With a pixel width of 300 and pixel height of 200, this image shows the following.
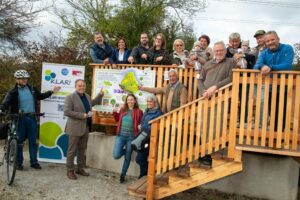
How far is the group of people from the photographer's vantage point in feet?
17.1

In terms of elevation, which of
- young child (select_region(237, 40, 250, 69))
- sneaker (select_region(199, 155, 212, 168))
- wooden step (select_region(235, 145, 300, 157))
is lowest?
sneaker (select_region(199, 155, 212, 168))

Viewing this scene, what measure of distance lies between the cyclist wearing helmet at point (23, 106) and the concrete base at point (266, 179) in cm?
391

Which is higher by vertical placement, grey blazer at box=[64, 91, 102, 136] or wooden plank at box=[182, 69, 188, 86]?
wooden plank at box=[182, 69, 188, 86]

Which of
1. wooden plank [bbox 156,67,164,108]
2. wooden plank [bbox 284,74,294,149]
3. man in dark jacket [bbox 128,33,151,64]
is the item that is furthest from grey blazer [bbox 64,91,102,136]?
wooden plank [bbox 284,74,294,149]

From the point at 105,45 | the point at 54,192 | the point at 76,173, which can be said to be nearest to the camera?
the point at 54,192

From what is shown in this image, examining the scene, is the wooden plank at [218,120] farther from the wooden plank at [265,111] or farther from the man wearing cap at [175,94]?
the man wearing cap at [175,94]

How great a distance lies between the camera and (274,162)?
6309mm

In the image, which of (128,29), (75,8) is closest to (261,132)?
(128,29)

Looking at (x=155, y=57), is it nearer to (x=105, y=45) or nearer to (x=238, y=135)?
(x=105, y=45)

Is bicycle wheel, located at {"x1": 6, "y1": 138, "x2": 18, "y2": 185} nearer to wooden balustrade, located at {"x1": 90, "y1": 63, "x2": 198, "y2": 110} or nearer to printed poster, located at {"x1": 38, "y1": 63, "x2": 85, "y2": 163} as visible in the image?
printed poster, located at {"x1": 38, "y1": 63, "x2": 85, "y2": 163}

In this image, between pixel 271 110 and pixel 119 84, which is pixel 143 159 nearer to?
pixel 119 84

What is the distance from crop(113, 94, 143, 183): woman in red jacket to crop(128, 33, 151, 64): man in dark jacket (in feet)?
3.27

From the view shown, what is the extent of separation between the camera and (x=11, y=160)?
6207mm

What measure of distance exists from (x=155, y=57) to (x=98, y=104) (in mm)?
1712
